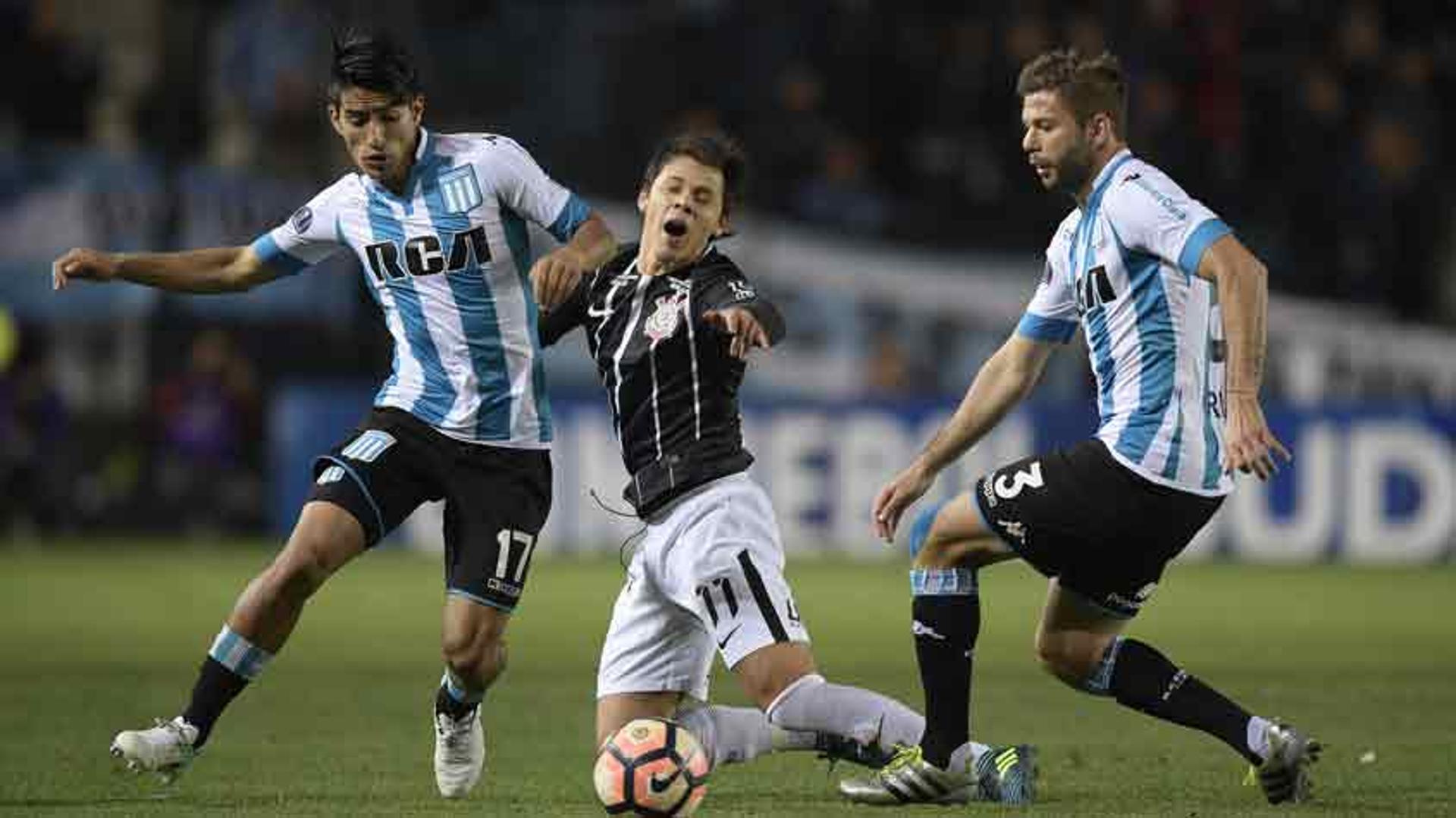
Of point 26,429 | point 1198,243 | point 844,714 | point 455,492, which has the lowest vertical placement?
point 26,429

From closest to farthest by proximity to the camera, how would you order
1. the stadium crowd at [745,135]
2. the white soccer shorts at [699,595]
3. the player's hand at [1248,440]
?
the player's hand at [1248,440]
the white soccer shorts at [699,595]
the stadium crowd at [745,135]

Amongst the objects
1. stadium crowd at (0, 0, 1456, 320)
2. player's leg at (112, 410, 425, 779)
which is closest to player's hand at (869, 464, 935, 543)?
player's leg at (112, 410, 425, 779)

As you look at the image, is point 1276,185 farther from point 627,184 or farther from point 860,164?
point 627,184

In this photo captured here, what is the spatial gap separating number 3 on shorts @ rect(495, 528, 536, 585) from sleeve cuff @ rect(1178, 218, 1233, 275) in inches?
86.9

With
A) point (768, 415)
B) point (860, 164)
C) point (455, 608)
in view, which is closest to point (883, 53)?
point (860, 164)

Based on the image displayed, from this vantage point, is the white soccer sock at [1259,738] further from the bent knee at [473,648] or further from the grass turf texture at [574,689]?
the bent knee at [473,648]

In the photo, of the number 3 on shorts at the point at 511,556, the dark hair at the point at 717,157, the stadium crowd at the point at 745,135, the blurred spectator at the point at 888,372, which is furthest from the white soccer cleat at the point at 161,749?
the stadium crowd at the point at 745,135

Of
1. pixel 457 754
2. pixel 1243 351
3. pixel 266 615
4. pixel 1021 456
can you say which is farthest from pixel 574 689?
pixel 1021 456

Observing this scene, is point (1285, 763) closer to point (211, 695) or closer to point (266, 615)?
point (266, 615)

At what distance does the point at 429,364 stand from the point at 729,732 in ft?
5.27

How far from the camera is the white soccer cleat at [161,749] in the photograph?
23.7 feet

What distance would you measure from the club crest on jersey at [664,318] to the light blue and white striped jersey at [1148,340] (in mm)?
1179

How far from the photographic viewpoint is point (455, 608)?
25.0 feet

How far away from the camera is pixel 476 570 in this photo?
25.0 ft
